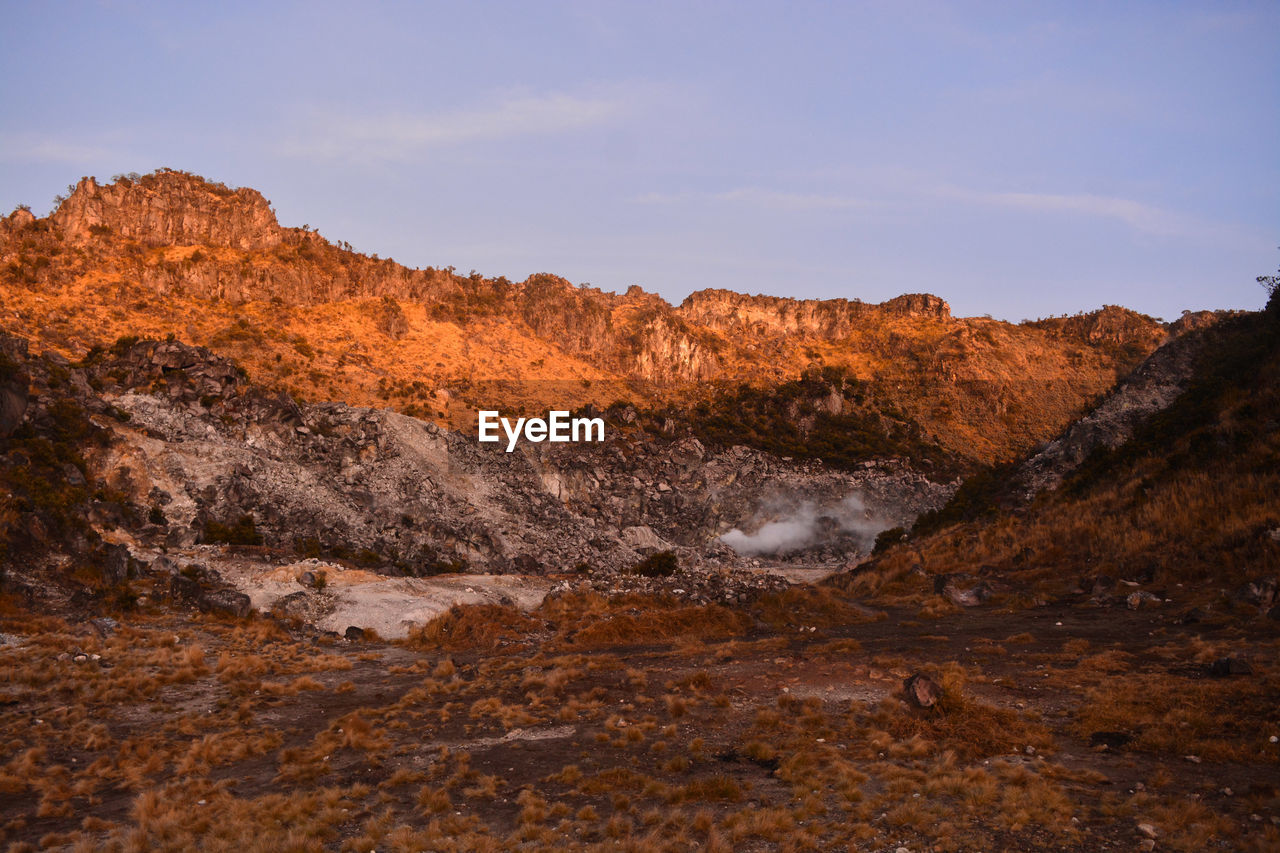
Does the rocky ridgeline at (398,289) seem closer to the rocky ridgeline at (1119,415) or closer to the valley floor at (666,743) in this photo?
the rocky ridgeline at (1119,415)

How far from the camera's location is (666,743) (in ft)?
44.3

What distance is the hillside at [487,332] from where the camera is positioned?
58562 mm

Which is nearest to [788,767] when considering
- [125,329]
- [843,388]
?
[125,329]

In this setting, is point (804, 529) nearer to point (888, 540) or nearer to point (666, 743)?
point (888, 540)

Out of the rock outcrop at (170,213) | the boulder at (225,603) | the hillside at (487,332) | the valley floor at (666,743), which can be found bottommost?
the boulder at (225,603)

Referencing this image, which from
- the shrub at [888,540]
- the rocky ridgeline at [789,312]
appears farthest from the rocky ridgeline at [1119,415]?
the rocky ridgeline at [789,312]

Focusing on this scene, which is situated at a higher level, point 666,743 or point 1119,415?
point 1119,415

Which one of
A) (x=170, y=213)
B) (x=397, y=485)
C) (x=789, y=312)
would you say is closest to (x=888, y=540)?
(x=397, y=485)

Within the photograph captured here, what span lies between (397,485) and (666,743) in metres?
36.9

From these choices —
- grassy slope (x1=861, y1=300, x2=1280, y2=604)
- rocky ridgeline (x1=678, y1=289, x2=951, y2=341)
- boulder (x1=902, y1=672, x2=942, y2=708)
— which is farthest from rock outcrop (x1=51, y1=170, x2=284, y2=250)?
boulder (x1=902, y1=672, x2=942, y2=708)

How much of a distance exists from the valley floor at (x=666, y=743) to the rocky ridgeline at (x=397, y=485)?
53.6ft

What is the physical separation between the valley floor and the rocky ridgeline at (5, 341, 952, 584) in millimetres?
16328

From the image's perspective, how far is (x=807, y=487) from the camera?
64.4 m

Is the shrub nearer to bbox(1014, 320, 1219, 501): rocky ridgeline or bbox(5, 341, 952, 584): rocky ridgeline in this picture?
bbox(1014, 320, 1219, 501): rocky ridgeline
